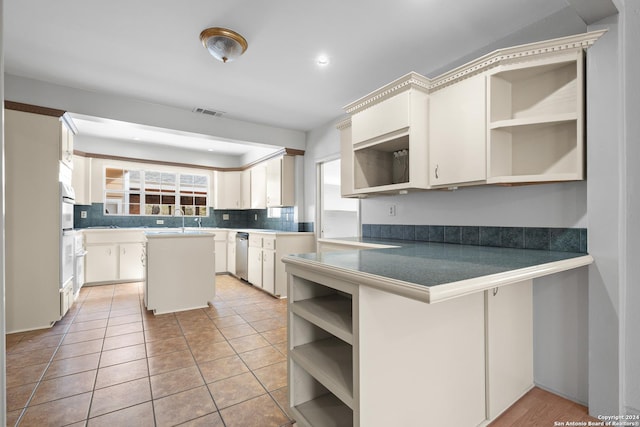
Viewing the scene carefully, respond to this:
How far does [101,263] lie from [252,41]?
14.2 feet

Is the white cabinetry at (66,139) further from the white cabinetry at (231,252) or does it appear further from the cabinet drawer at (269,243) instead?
the white cabinetry at (231,252)

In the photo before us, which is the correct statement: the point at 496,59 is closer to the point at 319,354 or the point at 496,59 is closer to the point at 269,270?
the point at 319,354

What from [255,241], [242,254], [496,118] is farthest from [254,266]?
[496,118]

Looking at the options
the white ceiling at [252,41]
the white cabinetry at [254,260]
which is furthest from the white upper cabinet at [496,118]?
the white cabinetry at [254,260]

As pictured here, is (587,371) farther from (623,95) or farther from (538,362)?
(623,95)

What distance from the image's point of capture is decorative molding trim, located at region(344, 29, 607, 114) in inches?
64.3

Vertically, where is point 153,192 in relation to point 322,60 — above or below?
below

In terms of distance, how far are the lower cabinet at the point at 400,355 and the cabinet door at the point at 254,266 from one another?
2.93 meters

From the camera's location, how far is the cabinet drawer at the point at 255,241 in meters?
4.50

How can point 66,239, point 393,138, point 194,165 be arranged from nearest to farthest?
point 393,138 → point 66,239 → point 194,165

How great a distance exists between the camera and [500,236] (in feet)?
7.09

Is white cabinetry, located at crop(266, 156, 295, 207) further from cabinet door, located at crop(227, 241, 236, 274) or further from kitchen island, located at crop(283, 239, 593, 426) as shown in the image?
kitchen island, located at crop(283, 239, 593, 426)

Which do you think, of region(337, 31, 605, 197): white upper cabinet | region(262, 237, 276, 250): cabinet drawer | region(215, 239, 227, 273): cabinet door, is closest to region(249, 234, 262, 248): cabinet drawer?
region(262, 237, 276, 250): cabinet drawer

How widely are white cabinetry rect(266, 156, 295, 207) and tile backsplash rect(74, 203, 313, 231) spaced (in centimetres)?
32
